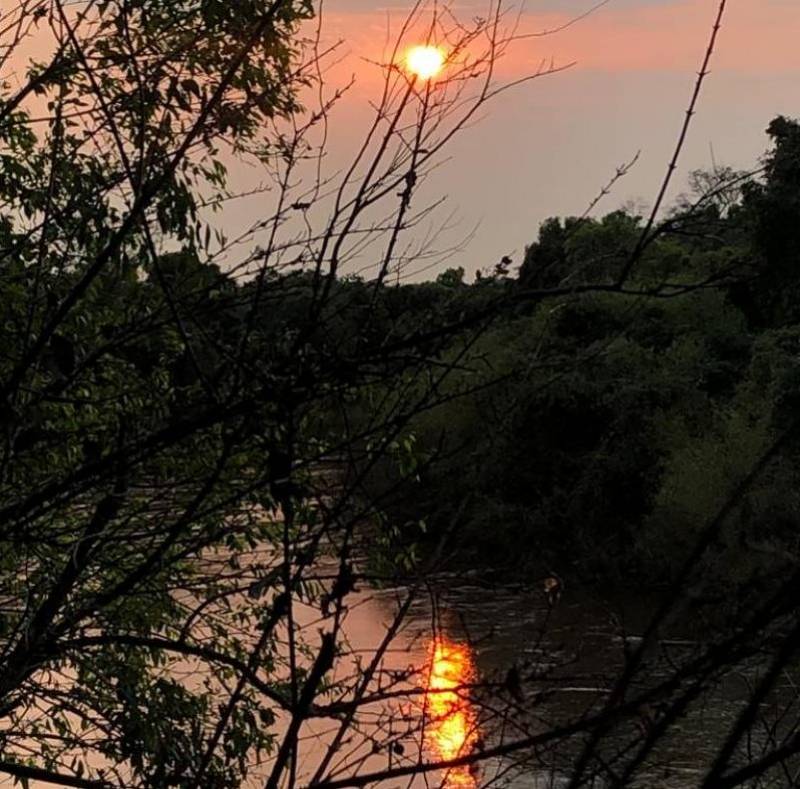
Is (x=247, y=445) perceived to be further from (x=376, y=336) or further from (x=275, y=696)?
(x=275, y=696)

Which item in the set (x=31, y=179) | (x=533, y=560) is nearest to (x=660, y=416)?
(x=31, y=179)

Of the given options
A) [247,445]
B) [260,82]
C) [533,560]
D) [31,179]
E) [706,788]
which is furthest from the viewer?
[31,179]

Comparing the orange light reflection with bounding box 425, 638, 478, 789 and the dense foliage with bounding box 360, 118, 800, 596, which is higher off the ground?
the dense foliage with bounding box 360, 118, 800, 596

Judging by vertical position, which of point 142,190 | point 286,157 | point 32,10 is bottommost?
point 142,190

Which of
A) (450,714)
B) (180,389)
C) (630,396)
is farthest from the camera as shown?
(630,396)

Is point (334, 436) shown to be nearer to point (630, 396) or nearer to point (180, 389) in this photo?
point (180, 389)

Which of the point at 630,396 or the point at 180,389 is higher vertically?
the point at 630,396

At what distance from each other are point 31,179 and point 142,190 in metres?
2.50

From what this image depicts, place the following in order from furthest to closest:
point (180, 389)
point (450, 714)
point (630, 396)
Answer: point (630, 396) < point (180, 389) < point (450, 714)

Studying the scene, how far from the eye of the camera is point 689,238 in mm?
1389

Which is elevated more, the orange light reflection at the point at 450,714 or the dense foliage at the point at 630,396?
the dense foliage at the point at 630,396

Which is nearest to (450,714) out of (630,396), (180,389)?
(180,389)

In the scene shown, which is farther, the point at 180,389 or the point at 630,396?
the point at 630,396

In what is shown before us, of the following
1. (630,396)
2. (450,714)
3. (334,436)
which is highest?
(630,396)
